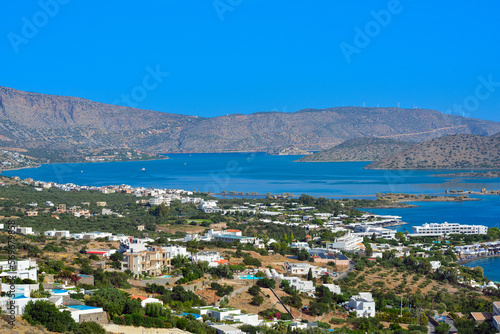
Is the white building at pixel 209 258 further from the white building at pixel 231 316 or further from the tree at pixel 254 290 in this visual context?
the white building at pixel 231 316

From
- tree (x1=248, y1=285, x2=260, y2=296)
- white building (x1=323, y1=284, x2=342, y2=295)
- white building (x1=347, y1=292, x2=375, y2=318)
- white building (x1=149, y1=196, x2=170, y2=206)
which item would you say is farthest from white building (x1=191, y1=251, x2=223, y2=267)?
white building (x1=149, y1=196, x2=170, y2=206)

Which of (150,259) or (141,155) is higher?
(141,155)

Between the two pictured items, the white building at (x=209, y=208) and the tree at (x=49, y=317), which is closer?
the tree at (x=49, y=317)

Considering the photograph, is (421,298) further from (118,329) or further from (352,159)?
(352,159)

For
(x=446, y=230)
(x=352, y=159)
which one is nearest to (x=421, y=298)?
(x=446, y=230)

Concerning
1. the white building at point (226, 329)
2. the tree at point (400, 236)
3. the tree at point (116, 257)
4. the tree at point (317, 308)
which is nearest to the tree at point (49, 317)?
the white building at point (226, 329)

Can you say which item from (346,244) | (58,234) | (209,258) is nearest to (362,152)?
(346,244)
